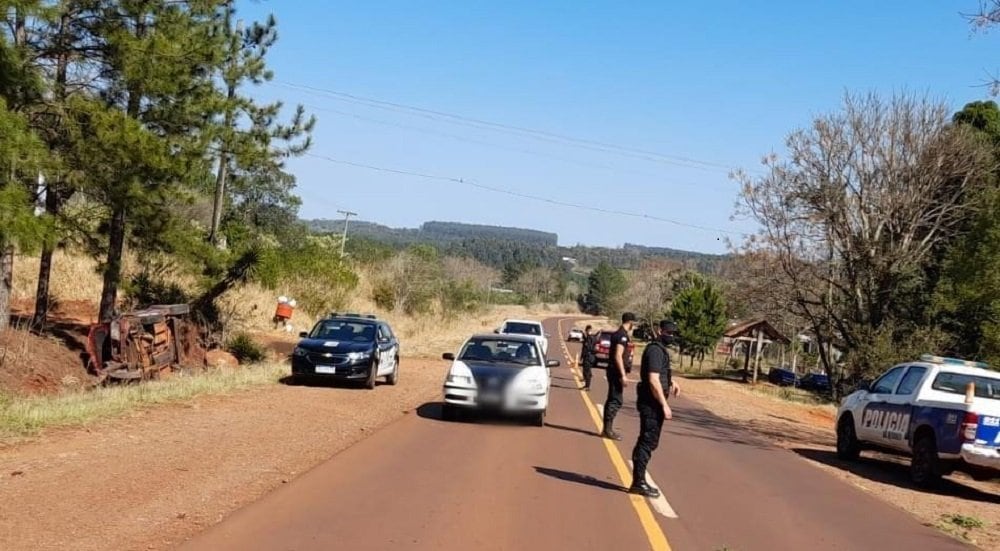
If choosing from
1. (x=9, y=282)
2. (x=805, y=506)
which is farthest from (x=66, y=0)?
(x=805, y=506)

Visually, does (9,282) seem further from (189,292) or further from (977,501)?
(977,501)

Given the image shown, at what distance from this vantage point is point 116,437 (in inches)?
446

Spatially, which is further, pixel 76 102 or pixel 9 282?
pixel 9 282

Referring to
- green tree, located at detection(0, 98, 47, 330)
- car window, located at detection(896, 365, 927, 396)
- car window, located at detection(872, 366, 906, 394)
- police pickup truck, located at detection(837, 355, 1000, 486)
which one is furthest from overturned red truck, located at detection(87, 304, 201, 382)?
car window, located at detection(896, 365, 927, 396)

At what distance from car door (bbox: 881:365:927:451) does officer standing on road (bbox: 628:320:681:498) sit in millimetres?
5463

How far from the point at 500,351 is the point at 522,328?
14.8 m

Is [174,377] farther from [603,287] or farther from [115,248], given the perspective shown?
[603,287]

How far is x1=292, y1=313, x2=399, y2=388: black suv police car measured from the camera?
64.3 ft

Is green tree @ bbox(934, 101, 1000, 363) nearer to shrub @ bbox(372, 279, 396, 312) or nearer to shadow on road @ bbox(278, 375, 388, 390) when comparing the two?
shadow on road @ bbox(278, 375, 388, 390)

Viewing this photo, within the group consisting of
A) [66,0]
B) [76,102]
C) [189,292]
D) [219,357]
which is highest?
Answer: [66,0]

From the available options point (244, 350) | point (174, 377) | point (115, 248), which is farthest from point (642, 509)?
point (244, 350)

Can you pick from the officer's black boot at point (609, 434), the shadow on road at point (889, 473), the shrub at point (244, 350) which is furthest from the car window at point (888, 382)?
the shrub at point (244, 350)

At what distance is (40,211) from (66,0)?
458 centimetres


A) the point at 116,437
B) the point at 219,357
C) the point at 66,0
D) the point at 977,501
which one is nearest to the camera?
the point at 116,437
